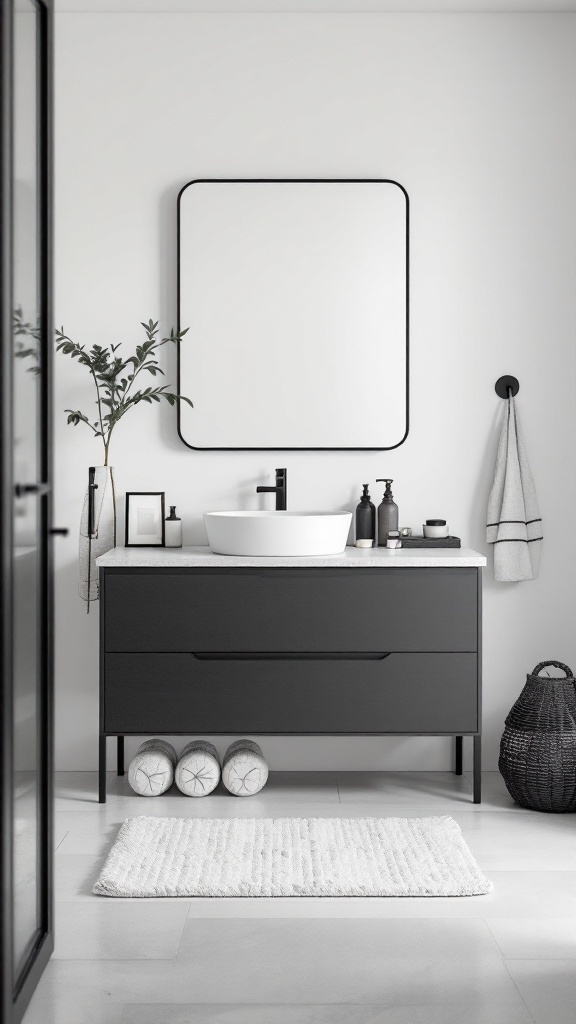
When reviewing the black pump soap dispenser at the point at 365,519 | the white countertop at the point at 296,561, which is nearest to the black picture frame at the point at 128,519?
the white countertop at the point at 296,561

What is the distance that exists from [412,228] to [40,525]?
215 cm

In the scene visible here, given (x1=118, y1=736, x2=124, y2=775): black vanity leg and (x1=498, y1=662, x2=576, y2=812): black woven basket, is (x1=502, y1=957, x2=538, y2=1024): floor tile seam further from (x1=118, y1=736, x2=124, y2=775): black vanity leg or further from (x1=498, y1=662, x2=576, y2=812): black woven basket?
(x1=118, y1=736, x2=124, y2=775): black vanity leg

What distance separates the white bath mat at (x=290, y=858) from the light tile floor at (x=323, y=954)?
0.14 feet

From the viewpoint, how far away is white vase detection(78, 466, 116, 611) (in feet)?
11.4

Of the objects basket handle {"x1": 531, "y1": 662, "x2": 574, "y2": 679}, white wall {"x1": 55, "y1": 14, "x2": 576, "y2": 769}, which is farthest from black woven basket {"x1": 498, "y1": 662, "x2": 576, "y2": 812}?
white wall {"x1": 55, "y1": 14, "x2": 576, "y2": 769}

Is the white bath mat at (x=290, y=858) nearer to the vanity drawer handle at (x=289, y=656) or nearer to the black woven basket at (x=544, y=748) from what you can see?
the black woven basket at (x=544, y=748)

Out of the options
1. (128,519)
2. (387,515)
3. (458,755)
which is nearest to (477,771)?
(458,755)

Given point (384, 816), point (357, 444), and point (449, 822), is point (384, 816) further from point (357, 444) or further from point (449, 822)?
point (357, 444)

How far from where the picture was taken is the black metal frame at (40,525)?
1.61 metres

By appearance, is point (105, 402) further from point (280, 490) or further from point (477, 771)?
point (477, 771)

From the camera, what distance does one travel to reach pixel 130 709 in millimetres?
3209

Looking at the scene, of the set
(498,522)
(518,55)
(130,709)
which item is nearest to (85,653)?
(130,709)

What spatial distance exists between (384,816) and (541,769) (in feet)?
1.68

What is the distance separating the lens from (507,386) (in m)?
3.63
